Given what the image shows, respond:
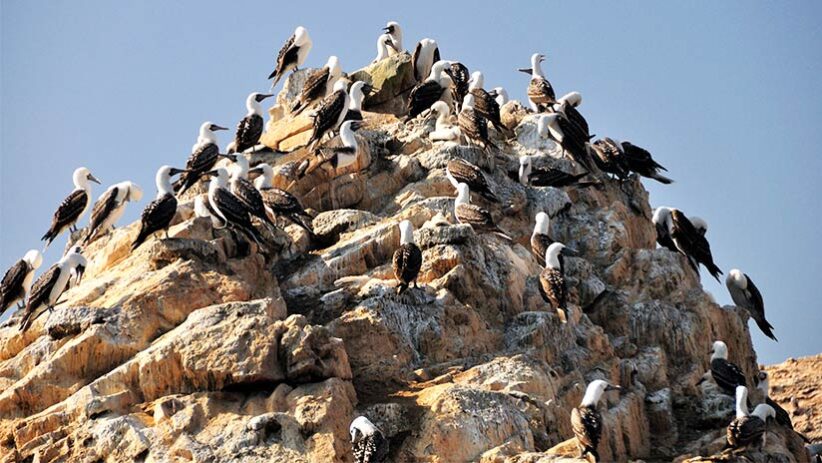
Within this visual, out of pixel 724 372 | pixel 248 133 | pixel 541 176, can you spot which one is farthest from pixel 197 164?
pixel 724 372

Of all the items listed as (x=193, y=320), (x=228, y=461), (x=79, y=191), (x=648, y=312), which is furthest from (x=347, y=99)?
(x=228, y=461)

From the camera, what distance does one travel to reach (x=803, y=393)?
38.9m

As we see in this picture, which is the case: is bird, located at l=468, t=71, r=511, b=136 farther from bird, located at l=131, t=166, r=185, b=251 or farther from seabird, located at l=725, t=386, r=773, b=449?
seabird, located at l=725, t=386, r=773, b=449

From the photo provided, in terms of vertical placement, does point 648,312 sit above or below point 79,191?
below

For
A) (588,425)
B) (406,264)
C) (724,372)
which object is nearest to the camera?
(588,425)

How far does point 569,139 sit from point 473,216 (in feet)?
16.9

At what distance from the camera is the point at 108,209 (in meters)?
29.8

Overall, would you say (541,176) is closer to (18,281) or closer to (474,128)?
(474,128)

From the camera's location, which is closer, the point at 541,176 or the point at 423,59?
the point at 541,176

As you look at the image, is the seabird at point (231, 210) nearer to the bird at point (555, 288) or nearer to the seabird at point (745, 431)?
the bird at point (555, 288)

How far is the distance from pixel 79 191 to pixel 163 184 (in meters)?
3.43

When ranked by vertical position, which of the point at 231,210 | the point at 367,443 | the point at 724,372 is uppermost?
the point at 231,210

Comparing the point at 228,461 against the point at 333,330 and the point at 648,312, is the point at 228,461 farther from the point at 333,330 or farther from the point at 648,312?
the point at 648,312

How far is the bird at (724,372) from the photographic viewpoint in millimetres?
27531
